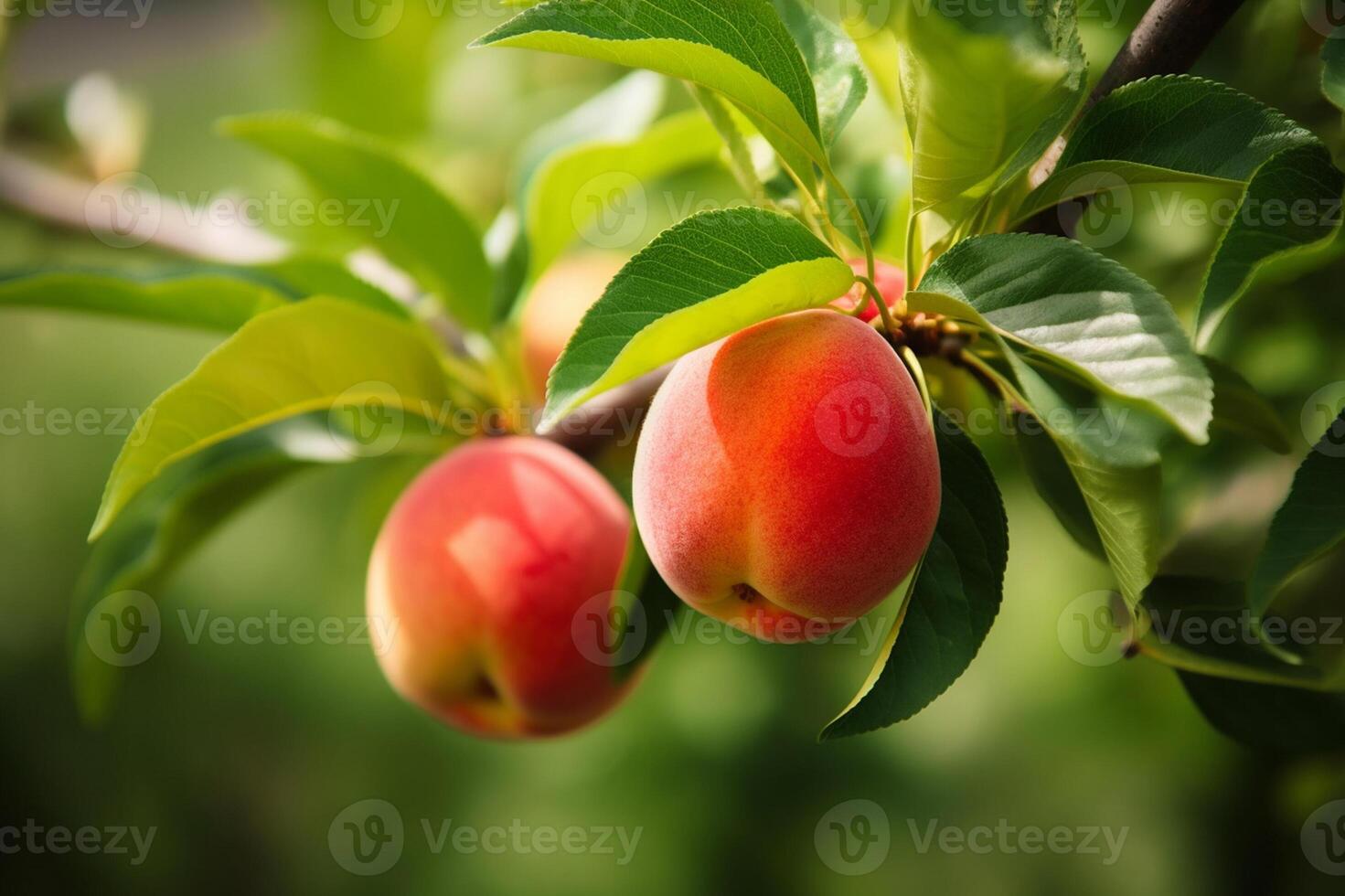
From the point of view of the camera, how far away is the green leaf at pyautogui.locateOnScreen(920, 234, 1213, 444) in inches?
16.8

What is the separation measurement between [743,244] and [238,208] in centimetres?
108

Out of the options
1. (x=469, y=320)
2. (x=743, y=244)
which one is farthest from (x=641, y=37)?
(x=469, y=320)

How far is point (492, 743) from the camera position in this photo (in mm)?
2271

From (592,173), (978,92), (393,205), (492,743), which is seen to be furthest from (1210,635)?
(492,743)

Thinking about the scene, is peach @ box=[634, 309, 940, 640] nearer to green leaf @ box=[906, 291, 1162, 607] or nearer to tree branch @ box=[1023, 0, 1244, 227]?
green leaf @ box=[906, 291, 1162, 607]

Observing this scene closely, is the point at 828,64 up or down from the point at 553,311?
up

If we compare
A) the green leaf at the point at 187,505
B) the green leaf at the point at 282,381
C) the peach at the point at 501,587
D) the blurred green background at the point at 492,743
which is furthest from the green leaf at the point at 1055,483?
the green leaf at the point at 187,505

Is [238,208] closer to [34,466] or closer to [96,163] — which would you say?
[96,163]

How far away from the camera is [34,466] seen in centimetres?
284

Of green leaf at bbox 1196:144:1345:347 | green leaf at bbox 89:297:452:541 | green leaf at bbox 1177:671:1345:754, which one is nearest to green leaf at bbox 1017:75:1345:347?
green leaf at bbox 1196:144:1345:347

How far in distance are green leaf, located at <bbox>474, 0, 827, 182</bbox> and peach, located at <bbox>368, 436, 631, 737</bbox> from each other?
1.19 ft

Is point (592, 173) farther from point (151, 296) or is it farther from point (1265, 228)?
point (1265, 228)

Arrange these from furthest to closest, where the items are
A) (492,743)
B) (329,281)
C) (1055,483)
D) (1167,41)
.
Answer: (492,743) → (329,281) → (1055,483) → (1167,41)

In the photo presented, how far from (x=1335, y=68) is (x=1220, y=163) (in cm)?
8
